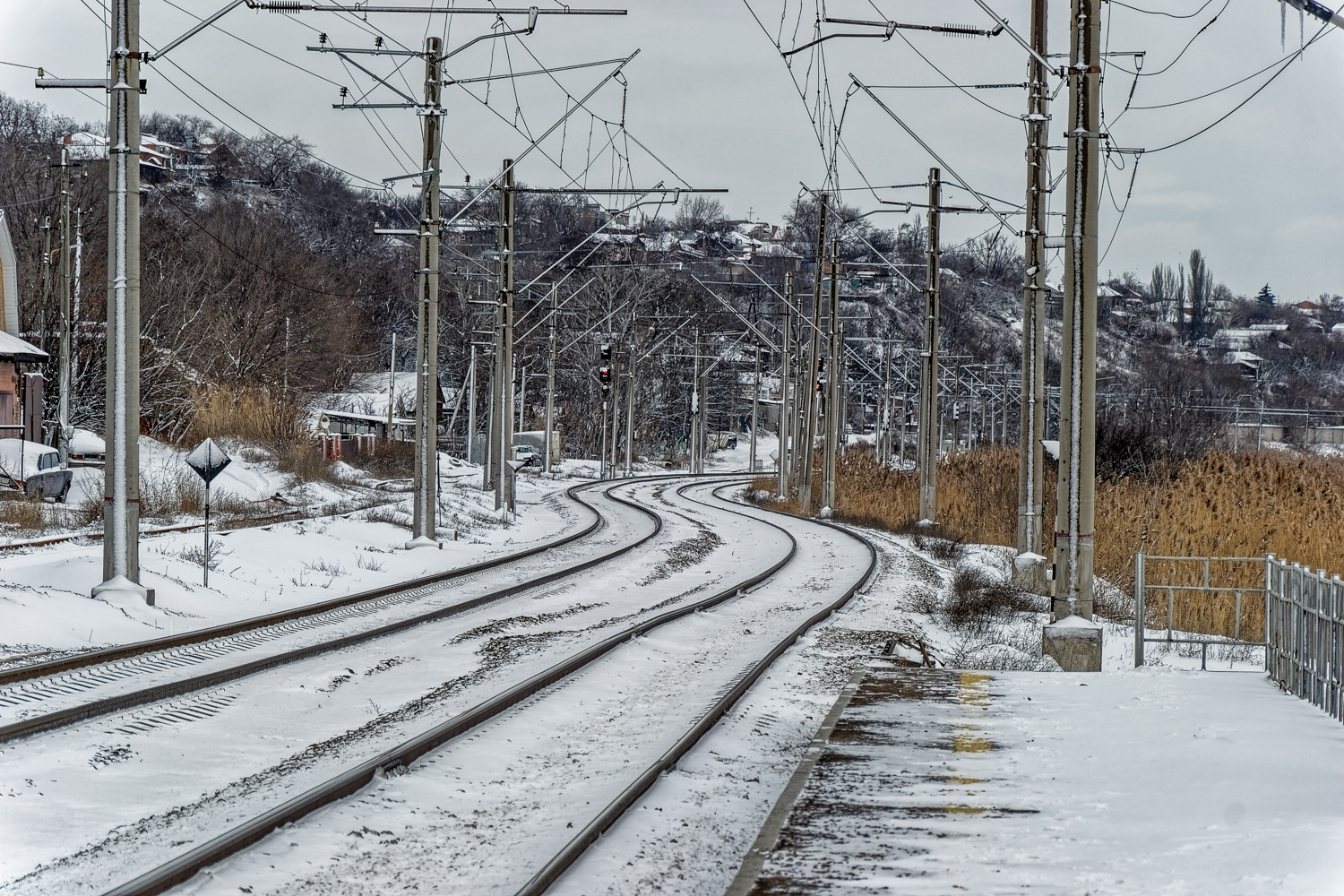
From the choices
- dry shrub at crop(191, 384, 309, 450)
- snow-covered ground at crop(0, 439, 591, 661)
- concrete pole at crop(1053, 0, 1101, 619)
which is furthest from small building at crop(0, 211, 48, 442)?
concrete pole at crop(1053, 0, 1101, 619)

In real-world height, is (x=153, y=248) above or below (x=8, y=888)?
above

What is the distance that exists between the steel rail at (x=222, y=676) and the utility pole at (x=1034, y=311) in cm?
777

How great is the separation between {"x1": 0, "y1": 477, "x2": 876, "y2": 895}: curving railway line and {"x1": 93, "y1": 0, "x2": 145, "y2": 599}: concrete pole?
2.02 meters

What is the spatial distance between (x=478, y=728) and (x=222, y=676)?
276cm

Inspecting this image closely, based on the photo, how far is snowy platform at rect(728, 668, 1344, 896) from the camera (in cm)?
617

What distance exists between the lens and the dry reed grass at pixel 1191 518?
59.7ft

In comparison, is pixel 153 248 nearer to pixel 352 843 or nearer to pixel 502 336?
pixel 502 336

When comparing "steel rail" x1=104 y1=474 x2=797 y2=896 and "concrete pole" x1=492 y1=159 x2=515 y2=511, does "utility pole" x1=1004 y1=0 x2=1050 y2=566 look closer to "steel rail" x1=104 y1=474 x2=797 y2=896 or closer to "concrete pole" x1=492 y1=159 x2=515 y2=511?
"steel rail" x1=104 y1=474 x2=797 y2=896

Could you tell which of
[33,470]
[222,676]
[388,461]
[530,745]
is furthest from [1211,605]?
[388,461]

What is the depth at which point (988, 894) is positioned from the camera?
5.96 meters

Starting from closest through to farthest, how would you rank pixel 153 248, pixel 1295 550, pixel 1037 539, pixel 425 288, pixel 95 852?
pixel 95 852 < pixel 1295 550 < pixel 1037 539 < pixel 425 288 < pixel 153 248

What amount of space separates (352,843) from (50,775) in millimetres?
2416

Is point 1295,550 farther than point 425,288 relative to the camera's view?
No

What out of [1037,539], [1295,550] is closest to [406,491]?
[1037,539]
